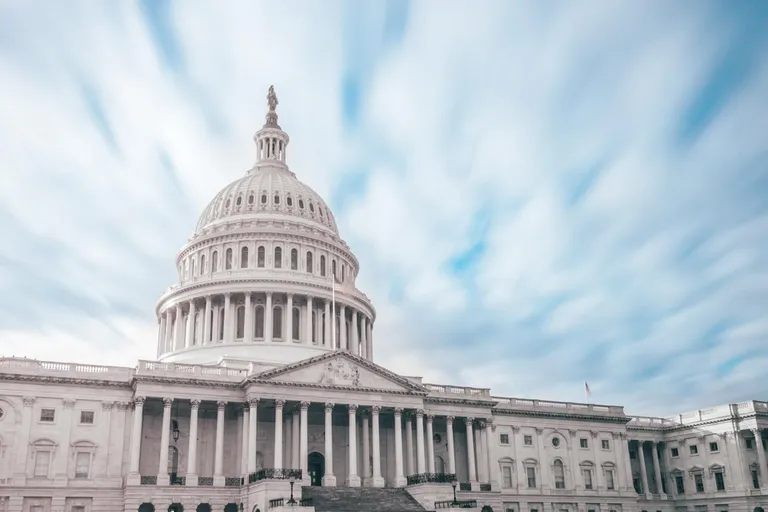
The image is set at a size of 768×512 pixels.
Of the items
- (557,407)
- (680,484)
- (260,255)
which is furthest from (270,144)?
(680,484)

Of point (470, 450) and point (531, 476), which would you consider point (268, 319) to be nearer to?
point (470, 450)

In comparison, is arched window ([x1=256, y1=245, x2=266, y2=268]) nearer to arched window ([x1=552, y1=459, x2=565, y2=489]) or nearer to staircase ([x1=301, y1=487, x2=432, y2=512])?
staircase ([x1=301, y1=487, x2=432, y2=512])

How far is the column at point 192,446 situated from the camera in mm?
61406

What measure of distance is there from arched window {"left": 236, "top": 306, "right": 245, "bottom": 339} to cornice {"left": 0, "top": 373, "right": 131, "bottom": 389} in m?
19.7

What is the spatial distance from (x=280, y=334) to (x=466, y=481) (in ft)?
81.0

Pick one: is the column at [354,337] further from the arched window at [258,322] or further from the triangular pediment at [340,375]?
the triangular pediment at [340,375]

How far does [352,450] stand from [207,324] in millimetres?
26017

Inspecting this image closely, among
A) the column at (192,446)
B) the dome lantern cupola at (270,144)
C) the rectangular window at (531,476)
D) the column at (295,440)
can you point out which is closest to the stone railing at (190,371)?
the column at (192,446)

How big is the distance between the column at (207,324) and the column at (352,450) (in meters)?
22.8

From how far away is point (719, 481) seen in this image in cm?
8669

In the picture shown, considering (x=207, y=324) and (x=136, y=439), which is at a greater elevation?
(x=207, y=324)

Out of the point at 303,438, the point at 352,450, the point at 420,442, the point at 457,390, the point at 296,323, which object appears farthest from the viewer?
the point at 296,323

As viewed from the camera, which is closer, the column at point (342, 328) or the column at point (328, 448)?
the column at point (328, 448)

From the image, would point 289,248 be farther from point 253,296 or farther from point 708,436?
point 708,436
